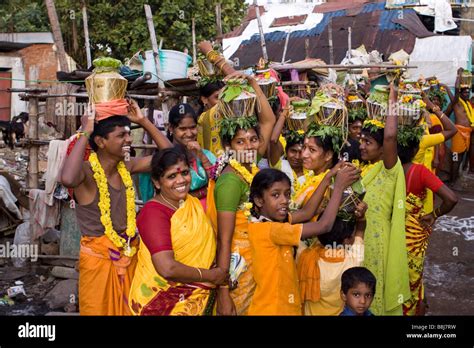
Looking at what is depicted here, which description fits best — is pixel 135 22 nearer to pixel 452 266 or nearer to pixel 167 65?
pixel 167 65

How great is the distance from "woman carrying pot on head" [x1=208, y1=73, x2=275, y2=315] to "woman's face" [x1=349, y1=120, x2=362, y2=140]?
79.2 inches

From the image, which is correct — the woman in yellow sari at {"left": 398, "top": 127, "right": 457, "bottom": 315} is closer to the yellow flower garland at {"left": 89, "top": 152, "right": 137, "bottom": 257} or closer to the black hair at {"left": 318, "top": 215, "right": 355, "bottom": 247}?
the black hair at {"left": 318, "top": 215, "right": 355, "bottom": 247}

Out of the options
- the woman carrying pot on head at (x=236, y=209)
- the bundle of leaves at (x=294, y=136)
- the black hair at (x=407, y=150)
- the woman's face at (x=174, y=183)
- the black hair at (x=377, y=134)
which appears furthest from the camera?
the bundle of leaves at (x=294, y=136)

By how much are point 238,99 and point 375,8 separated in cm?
1450

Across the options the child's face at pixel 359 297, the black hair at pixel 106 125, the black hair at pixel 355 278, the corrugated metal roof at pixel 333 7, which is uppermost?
the corrugated metal roof at pixel 333 7

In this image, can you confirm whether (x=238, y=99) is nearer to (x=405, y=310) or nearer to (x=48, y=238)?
(x=405, y=310)

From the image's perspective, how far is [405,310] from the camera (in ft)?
14.0

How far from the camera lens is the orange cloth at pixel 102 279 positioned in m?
3.46

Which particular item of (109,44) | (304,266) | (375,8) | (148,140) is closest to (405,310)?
(304,266)

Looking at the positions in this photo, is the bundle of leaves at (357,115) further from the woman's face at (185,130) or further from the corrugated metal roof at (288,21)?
the corrugated metal roof at (288,21)

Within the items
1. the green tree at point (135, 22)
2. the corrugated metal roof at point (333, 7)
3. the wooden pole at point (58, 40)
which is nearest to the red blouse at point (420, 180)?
the wooden pole at point (58, 40)

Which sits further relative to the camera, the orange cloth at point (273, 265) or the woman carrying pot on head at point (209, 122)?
the woman carrying pot on head at point (209, 122)

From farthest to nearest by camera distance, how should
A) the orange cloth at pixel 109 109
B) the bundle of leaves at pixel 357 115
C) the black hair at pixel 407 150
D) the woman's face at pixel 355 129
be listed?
the bundle of leaves at pixel 357 115
the woman's face at pixel 355 129
the black hair at pixel 407 150
the orange cloth at pixel 109 109
